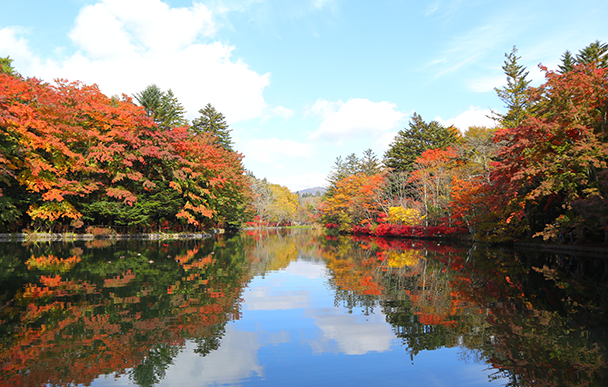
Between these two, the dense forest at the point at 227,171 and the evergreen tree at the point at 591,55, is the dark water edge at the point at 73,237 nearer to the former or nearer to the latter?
the dense forest at the point at 227,171

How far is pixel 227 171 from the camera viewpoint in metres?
34.7

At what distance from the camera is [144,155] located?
80.5 ft

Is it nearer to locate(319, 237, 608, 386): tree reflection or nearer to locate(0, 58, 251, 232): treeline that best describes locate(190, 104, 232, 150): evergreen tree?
locate(0, 58, 251, 232): treeline

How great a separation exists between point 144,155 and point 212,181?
19.9ft

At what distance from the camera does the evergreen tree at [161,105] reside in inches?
1720

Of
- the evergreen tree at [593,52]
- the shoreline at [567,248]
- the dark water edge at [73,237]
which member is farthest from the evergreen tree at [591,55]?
the dark water edge at [73,237]

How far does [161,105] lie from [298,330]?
157ft

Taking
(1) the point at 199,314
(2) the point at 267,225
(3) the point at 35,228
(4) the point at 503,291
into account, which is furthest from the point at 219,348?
(2) the point at 267,225

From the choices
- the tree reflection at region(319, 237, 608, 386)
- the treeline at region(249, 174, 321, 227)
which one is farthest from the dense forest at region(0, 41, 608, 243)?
the treeline at region(249, 174, 321, 227)

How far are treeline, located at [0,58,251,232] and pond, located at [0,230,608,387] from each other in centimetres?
1377

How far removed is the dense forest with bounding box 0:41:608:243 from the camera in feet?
48.1

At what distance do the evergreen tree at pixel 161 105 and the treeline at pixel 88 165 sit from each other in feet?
48.9

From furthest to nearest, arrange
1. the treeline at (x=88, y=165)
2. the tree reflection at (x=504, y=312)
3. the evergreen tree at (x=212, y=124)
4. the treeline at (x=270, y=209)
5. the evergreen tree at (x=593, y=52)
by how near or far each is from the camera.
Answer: the treeline at (x=270, y=209)
the evergreen tree at (x=212, y=124)
the evergreen tree at (x=593, y=52)
the treeline at (x=88, y=165)
the tree reflection at (x=504, y=312)

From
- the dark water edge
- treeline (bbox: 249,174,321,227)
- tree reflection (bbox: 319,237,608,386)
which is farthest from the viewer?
treeline (bbox: 249,174,321,227)
